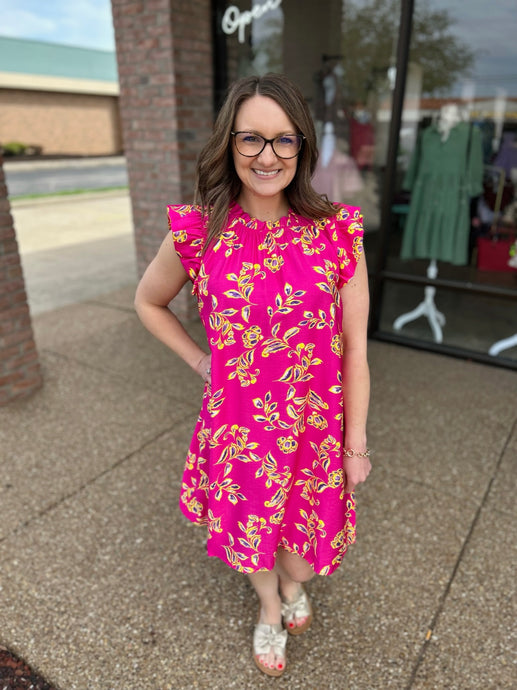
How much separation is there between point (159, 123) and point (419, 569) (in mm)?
3962

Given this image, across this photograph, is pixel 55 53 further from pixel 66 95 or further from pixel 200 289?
pixel 200 289

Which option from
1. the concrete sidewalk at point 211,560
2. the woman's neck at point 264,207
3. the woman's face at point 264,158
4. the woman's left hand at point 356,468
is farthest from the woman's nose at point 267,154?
the concrete sidewalk at point 211,560

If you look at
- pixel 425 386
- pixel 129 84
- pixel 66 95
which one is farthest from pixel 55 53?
pixel 425 386

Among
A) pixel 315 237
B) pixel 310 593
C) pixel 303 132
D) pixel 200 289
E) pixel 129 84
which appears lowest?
pixel 310 593

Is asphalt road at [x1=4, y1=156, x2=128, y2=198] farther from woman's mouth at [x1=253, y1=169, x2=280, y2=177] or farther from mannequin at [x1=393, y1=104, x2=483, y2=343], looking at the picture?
woman's mouth at [x1=253, y1=169, x2=280, y2=177]

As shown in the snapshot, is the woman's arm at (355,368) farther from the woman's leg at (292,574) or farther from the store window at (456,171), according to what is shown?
the store window at (456,171)

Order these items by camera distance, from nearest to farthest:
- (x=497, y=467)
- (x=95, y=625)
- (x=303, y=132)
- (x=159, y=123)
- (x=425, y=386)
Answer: (x=303, y=132), (x=95, y=625), (x=497, y=467), (x=425, y=386), (x=159, y=123)

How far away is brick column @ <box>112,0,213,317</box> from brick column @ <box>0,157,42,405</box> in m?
1.54

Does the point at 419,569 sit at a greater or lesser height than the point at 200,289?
lesser

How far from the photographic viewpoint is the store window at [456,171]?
4.44 metres

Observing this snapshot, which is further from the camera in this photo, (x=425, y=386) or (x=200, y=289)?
(x=425, y=386)

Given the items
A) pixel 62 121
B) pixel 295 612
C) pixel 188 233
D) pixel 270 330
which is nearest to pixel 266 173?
pixel 188 233

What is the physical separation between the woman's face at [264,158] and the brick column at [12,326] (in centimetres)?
247

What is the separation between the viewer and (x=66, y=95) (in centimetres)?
3909
